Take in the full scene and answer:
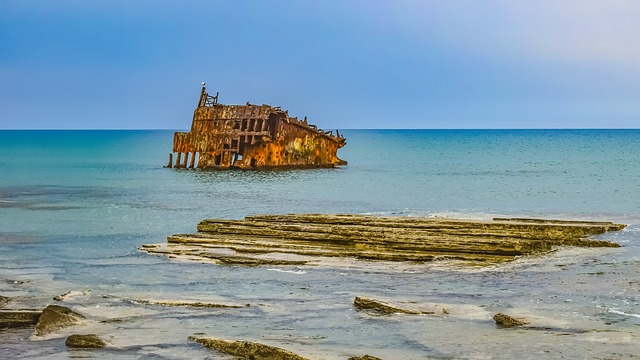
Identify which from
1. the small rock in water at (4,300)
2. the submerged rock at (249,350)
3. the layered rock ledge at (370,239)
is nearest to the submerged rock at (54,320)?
the small rock in water at (4,300)

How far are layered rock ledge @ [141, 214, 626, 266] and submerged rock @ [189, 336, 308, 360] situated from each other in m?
7.24

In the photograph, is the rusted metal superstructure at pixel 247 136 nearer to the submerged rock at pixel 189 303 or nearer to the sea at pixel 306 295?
the sea at pixel 306 295

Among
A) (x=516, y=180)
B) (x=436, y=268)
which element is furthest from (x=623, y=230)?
(x=516, y=180)

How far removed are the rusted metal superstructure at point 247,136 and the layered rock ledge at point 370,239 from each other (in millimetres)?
31061

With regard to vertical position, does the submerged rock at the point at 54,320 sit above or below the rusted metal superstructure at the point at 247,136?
below

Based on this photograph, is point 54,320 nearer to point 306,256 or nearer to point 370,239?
point 306,256

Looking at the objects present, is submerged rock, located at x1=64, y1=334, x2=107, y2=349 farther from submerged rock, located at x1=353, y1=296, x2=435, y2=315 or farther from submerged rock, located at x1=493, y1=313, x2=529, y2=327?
submerged rock, located at x1=493, y1=313, x2=529, y2=327

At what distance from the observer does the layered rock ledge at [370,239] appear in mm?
20516

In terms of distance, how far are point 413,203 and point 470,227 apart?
1777cm

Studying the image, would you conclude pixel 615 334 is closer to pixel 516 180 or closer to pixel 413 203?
pixel 413 203

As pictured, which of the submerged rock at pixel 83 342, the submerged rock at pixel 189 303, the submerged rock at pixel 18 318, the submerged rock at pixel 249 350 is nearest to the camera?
the submerged rock at pixel 249 350

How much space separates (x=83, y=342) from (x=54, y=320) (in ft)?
3.83

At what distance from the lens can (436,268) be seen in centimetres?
1923

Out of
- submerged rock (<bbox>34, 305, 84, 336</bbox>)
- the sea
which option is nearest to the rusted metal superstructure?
the sea
